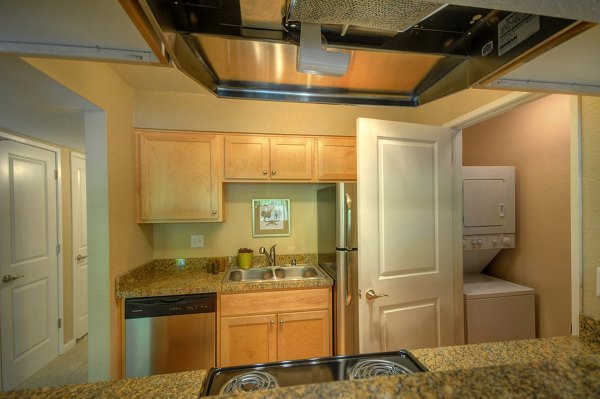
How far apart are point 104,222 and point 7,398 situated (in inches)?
49.1

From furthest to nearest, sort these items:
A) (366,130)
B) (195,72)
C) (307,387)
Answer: (366,130) → (195,72) → (307,387)

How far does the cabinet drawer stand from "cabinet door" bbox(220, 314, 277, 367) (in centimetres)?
6

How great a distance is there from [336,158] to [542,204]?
5.66 feet

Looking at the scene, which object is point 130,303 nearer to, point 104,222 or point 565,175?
point 104,222

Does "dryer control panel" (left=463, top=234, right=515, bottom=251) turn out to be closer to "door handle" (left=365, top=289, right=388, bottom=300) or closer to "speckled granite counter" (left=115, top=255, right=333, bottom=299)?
"door handle" (left=365, top=289, right=388, bottom=300)

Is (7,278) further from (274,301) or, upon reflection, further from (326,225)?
(326,225)

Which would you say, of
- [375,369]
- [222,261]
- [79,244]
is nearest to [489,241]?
[375,369]

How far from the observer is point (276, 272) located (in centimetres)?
232

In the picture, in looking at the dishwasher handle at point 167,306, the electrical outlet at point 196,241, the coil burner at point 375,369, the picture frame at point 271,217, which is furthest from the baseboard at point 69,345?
the coil burner at point 375,369

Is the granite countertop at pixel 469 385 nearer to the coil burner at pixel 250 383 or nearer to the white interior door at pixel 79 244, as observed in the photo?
the coil burner at pixel 250 383

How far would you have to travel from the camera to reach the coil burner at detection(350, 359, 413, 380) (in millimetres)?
790

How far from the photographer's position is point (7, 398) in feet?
1.97

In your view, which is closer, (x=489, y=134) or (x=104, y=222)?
(x=104, y=222)

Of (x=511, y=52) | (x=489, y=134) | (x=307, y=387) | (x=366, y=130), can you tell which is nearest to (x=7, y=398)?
(x=307, y=387)
